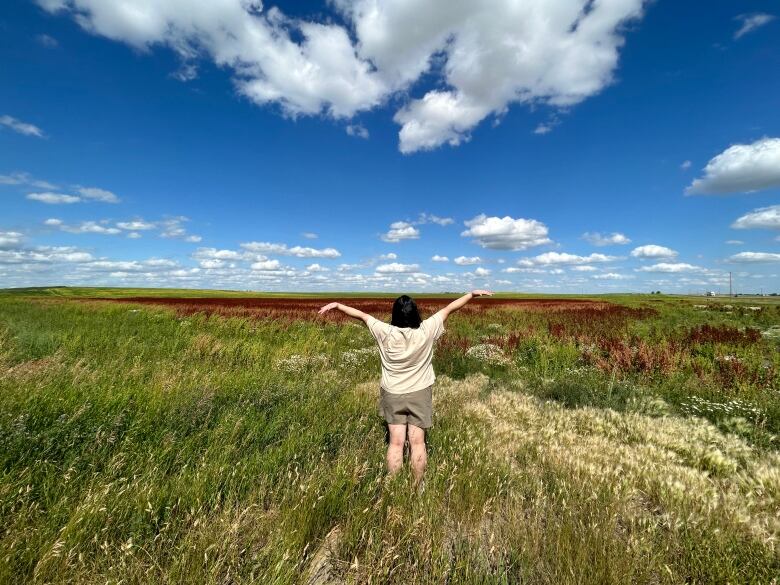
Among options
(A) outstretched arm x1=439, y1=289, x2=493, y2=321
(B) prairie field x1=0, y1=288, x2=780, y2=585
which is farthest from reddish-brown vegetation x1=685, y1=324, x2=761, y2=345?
(A) outstretched arm x1=439, y1=289, x2=493, y2=321

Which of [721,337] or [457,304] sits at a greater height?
[457,304]

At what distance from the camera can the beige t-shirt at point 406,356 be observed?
4.04 meters

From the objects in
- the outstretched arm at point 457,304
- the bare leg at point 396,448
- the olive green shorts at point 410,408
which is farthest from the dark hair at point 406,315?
the bare leg at point 396,448

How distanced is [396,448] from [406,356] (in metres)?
1.03

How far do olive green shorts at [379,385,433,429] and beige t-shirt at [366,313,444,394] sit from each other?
0.18 feet

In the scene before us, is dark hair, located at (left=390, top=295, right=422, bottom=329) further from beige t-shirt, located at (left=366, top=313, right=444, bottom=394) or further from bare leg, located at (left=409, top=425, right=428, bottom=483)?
bare leg, located at (left=409, top=425, right=428, bottom=483)

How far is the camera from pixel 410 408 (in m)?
4.02

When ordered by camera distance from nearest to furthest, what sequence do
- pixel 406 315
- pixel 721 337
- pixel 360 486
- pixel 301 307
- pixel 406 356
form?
pixel 360 486 → pixel 406 356 → pixel 406 315 → pixel 721 337 → pixel 301 307

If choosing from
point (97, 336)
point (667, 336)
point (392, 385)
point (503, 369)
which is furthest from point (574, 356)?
point (97, 336)

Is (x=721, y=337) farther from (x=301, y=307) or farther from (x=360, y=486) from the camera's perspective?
(x=301, y=307)

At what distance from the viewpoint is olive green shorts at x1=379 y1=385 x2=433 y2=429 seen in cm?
403

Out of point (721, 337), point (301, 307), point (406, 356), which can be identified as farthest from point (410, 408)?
point (301, 307)

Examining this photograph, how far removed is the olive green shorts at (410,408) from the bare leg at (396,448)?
64 mm

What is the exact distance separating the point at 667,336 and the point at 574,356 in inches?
244
